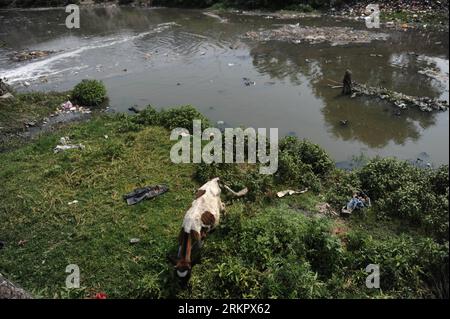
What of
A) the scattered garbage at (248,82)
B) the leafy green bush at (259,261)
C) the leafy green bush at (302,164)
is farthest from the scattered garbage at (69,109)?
the leafy green bush at (259,261)

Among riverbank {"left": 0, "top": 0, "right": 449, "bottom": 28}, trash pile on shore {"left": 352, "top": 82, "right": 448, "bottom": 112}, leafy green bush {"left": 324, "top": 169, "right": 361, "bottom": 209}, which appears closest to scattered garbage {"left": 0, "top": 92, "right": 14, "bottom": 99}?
leafy green bush {"left": 324, "top": 169, "right": 361, "bottom": 209}

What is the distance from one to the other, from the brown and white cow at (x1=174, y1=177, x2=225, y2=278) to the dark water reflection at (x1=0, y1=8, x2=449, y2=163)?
459 centimetres

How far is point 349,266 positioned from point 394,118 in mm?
7252

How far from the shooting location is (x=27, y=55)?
2138 centimetres

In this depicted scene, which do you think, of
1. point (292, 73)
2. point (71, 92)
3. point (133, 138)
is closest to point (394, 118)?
point (292, 73)

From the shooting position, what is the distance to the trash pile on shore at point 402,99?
1301 centimetres

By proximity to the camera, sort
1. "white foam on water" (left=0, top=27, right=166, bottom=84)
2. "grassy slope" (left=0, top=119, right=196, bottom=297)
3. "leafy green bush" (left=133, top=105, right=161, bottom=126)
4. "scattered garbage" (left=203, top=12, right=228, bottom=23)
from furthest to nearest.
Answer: "scattered garbage" (left=203, top=12, right=228, bottom=23)
"white foam on water" (left=0, top=27, right=166, bottom=84)
"leafy green bush" (left=133, top=105, right=161, bottom=126)
"grassy slope" (left=0, top=119, right=196, bottom=297)

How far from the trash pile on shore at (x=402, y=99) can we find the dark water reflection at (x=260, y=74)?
0.37m

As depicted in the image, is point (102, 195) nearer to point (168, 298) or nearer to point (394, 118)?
point (168, 298)

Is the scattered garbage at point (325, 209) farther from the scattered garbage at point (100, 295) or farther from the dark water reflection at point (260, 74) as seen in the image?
the scattered garbage at point (100, 295)

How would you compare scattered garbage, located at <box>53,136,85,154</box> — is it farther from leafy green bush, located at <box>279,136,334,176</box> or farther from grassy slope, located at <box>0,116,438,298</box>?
leafy green bush, located at <box>279,136,334,176</box>

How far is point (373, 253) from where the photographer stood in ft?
23.0

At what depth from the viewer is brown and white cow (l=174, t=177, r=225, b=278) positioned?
6605 millimetres

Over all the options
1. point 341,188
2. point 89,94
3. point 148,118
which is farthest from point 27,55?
point 341,188
